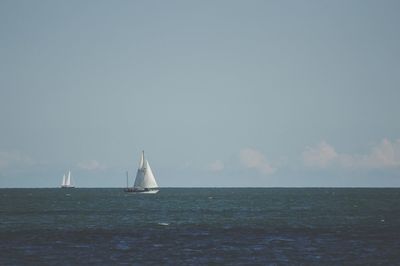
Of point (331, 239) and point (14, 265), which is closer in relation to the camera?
point (14, 265)

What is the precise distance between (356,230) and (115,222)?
126 feet

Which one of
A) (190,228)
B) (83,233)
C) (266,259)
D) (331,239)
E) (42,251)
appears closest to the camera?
(266,259)

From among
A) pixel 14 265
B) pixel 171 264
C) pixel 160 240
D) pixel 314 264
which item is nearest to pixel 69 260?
pixel 14 265

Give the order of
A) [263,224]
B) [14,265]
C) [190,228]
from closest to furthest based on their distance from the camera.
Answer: [14,265], [190,228], [263,224]

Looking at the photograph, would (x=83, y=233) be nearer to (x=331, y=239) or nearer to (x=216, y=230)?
(x=216, y=230)

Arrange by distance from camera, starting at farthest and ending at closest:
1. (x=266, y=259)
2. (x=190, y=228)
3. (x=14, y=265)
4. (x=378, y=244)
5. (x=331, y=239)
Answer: (x=190, y=228) < (x=331, y=239) < (x=378, y=244) < (x=266, y=259) < (x=14, y=265)

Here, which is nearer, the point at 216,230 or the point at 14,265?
the point at 14,265

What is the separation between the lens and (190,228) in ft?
293

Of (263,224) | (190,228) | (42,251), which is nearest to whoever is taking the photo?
(42,251)

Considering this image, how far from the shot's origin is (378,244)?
2729 inches

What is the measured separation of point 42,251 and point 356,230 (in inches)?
1726

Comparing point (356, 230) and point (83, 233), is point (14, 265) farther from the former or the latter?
point (356, 230)

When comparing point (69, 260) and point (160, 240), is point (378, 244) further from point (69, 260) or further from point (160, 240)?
point (69, 260)

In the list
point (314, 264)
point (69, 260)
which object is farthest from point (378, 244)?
point (69, 260)
